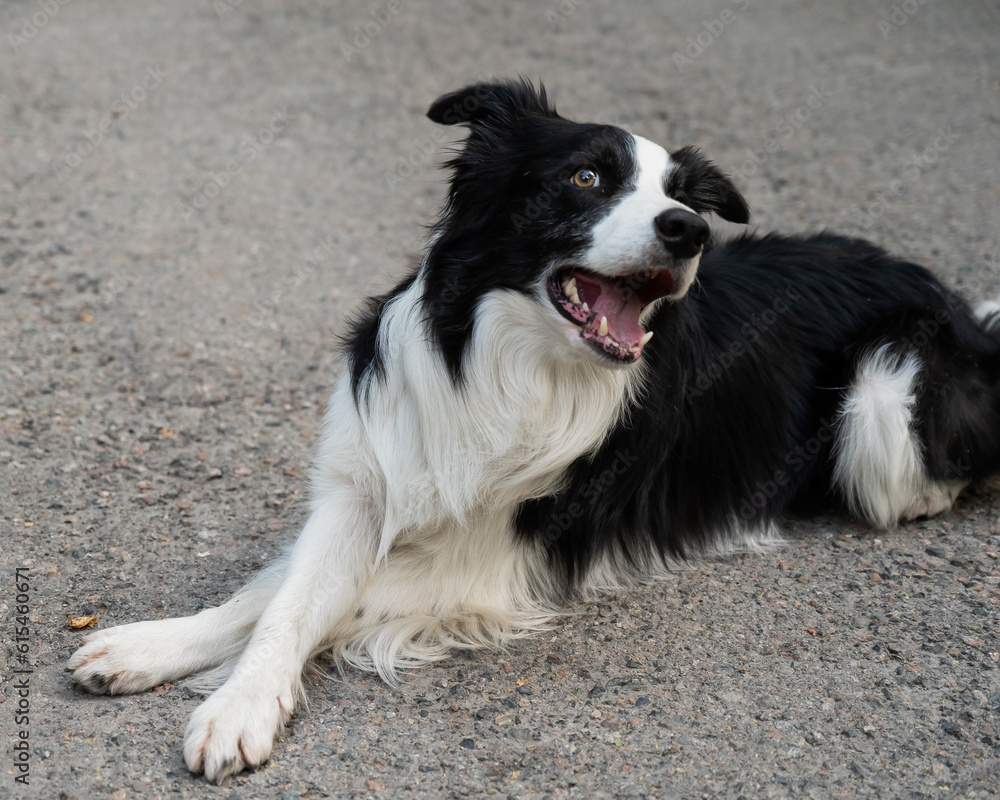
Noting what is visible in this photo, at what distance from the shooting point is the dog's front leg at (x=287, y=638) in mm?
2734

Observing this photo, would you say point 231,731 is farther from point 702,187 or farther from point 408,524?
point 702,187

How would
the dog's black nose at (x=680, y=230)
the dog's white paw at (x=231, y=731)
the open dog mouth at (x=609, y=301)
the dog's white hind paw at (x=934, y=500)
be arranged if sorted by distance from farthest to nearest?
the dog's white hind paw at (x=934, y=500)
the open dog mouth at (x=609, y=301)
the dog's black nose at (x=680, y=230)
the dog's white paw at (x=231, y=731)

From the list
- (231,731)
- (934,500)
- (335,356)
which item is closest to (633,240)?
(231,731)

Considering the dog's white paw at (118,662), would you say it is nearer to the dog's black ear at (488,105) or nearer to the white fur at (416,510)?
the white fur at (416,510)

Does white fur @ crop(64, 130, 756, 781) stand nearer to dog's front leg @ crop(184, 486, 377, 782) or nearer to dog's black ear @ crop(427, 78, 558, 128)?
dog's front leg @ crop(184, 486, 377, 782)

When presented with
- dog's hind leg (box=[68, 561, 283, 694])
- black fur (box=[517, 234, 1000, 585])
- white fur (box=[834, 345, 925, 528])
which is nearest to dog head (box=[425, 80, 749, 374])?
black fur (box=[517, 234, 1000, 585])

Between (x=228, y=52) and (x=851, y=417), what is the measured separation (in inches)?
289

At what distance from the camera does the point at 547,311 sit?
301 cm

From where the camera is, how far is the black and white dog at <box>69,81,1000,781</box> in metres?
3.00

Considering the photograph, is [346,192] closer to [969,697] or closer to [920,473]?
[920,473]

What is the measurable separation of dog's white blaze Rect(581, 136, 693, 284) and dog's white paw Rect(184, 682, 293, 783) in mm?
1576

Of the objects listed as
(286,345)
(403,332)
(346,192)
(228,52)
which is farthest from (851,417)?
(228,52)

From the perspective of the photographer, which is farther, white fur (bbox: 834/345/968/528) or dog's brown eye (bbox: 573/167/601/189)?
white fur (bbox: 834/345/968/528)

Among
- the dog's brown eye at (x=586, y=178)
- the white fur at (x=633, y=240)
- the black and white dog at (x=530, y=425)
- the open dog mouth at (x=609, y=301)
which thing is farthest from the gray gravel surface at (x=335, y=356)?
the dog's brown eye at (x=586, y=178)
